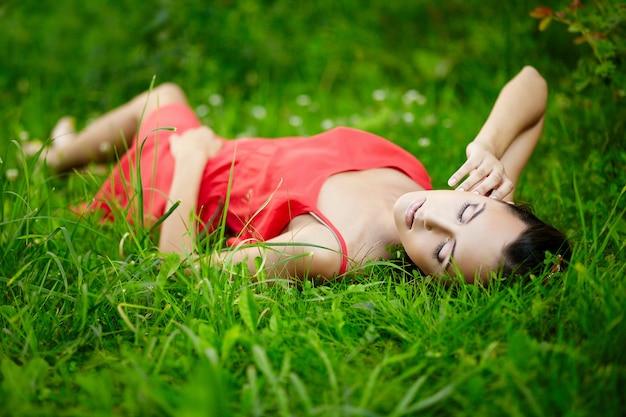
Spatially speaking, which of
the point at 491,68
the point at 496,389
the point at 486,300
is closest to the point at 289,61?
the point at 491,68

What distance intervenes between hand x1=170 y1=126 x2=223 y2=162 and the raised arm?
121 centimetres

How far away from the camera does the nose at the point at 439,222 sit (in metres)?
2.17

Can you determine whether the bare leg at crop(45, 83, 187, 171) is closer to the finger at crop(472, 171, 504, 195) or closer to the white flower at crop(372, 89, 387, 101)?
the white flower at crop(372, 89, 387, 101)

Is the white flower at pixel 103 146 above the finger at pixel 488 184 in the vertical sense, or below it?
below

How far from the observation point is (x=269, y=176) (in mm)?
2725

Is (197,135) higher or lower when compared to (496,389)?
higher

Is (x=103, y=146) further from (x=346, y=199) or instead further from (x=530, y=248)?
(x=530, y=248)

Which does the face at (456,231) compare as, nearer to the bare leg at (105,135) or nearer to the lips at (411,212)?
the lips at (411,212)

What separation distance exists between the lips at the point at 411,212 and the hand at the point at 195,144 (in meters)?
1.08

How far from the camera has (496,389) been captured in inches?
68.4

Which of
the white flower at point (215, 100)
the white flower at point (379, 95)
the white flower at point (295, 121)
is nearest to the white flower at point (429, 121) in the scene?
the white flower at point (379, 95)

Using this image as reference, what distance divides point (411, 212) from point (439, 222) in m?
0.12

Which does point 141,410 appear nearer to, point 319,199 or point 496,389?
point 496,389

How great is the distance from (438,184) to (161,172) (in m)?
1.32
